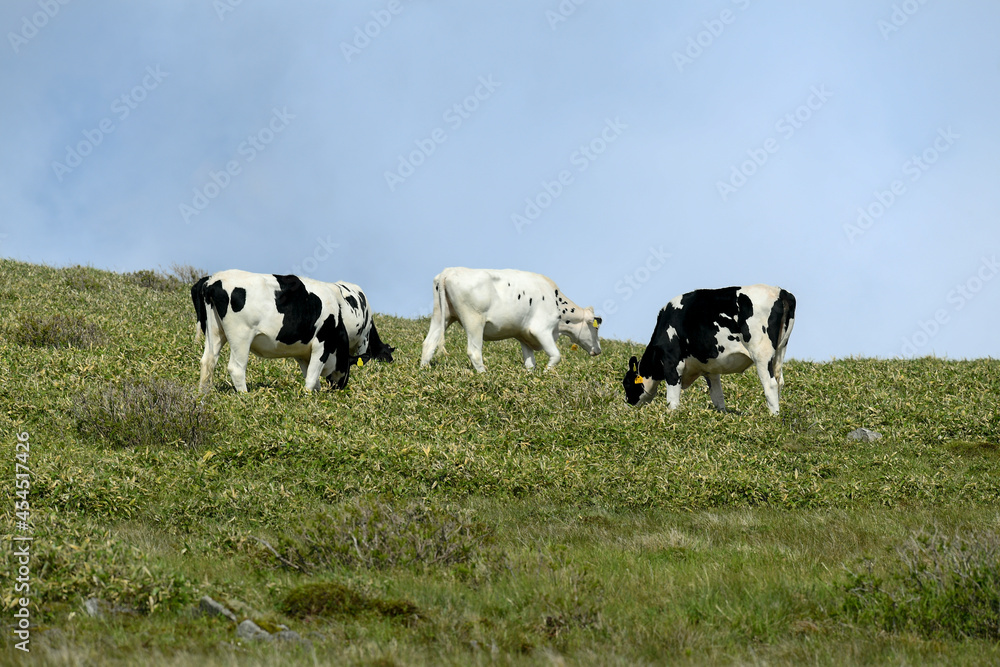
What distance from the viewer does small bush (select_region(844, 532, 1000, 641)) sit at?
5.88 meters

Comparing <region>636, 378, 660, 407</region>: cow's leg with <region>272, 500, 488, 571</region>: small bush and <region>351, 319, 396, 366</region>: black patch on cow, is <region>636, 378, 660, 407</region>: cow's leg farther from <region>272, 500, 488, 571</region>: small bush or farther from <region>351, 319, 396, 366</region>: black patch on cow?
<region>272, 500, 488, 571</region>: small bush

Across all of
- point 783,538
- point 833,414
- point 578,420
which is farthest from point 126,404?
point 833,414

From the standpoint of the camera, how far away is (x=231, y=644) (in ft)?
17.2

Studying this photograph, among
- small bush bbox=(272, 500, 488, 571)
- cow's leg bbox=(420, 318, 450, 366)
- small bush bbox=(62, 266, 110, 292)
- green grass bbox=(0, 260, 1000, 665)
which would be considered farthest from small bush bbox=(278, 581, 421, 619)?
small bush bbox=(62, 266, 110, 292)

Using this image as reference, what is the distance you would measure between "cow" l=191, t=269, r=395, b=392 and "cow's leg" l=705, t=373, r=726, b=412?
6.50 metres

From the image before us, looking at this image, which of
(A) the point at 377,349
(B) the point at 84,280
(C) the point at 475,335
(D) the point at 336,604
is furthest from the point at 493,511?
(B) the point at 84,280

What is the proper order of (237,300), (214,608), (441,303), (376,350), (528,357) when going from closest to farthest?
Result: (214,608) → (237,300) → (376,350) → (441,303) → (528,357)

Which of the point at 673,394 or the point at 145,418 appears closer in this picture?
the point at 145,418

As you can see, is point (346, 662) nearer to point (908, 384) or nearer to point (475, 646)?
point (475, 646)

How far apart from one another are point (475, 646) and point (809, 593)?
2748 millimetres

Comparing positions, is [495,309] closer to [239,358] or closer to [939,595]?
[239,358]

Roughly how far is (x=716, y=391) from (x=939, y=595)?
972 cm

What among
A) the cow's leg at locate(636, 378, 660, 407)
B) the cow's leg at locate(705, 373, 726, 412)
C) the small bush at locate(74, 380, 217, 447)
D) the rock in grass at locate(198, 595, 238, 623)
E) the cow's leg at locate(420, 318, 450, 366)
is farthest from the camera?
the cow's leg at locate(420, 318, 450, 366)

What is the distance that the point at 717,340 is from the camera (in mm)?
14867
